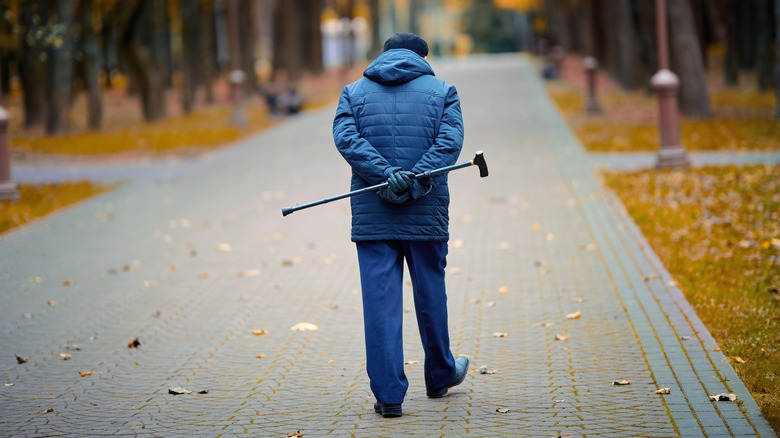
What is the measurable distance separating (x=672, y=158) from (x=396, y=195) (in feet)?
38.2

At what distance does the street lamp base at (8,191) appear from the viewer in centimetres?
1616

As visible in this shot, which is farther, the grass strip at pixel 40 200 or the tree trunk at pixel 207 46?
the tree trunk at pixel 207 46

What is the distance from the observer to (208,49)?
44.5 meters

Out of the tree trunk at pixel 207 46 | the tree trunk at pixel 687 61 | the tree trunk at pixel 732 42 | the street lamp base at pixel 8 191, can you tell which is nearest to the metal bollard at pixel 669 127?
the tree trunk at pixel 687 61

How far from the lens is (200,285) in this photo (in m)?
10.1

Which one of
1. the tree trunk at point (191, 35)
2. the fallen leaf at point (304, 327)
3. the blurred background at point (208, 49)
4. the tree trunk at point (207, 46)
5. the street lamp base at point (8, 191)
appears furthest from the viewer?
the tree trunk at point (207, 46)

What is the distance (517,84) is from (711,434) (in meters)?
37.4

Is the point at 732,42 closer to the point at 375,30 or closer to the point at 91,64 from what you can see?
the point at 91,64

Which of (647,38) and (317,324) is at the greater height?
(317,324)

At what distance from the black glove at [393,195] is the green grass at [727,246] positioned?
1.93m

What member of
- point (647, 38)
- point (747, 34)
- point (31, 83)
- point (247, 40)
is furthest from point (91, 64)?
point (747, 34)

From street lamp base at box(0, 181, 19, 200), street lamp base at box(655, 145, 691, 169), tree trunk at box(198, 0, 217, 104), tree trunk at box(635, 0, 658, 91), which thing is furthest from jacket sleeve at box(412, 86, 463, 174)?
tree trunk at box(198, 0, 217, 104)

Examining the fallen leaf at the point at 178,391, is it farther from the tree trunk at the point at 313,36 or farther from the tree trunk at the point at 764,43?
the tree trunk at the point at 313,36

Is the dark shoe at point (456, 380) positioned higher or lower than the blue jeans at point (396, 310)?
lower
